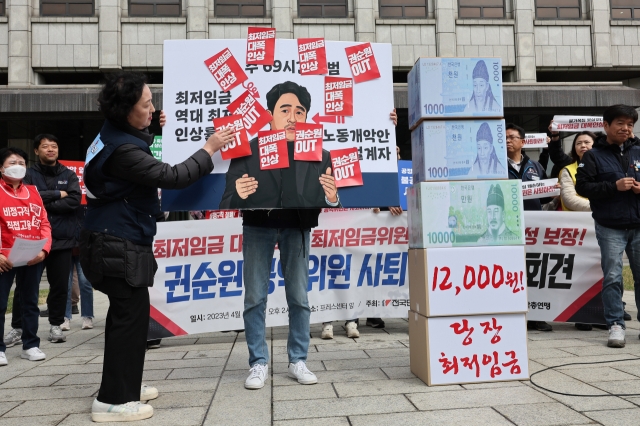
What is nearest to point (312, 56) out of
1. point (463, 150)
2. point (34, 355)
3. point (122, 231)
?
point (463, 150)

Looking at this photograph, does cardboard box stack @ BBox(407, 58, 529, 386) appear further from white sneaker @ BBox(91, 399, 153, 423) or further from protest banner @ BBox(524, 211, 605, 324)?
protest banner @ BBox(524, 211, 605, 324)

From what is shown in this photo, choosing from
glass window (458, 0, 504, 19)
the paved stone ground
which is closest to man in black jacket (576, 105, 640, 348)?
the paved stone ground

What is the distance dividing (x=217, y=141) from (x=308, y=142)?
63 centimetres

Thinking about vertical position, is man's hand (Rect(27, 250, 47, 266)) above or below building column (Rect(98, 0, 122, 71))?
below

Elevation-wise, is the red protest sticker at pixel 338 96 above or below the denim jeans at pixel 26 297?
above

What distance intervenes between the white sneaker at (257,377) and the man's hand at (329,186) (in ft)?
4.04

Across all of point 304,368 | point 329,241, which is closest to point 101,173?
point 304,368

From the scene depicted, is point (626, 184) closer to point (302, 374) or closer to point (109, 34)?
point (302, 374)

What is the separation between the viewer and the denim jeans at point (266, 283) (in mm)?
4176

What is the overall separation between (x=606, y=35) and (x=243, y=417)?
20.5 meters

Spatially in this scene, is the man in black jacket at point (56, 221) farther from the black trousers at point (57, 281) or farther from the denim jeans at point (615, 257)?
the denim jeans at point (615, 257)

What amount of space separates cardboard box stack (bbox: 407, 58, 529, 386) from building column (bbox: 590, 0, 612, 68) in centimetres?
1812

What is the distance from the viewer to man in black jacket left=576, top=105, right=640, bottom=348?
210 inches

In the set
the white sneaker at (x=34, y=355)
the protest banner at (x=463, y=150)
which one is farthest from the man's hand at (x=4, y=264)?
the protest banner at (x=463, y=150)
